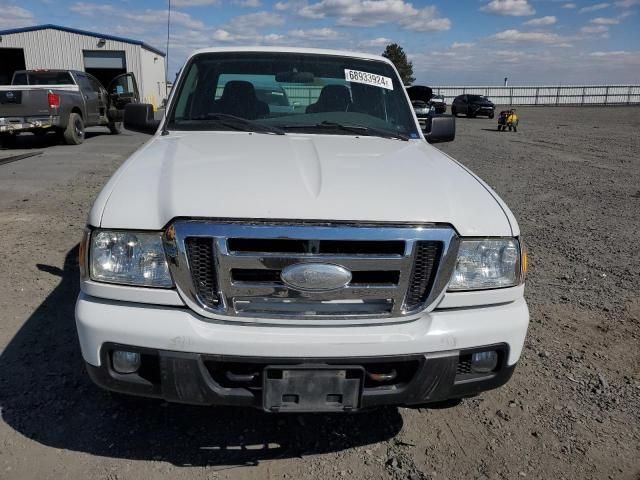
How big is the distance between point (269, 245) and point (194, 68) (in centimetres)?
229

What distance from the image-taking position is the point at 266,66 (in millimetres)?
3893

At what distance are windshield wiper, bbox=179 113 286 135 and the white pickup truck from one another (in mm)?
1008

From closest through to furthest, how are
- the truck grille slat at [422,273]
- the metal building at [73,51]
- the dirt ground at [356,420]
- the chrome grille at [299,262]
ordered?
1. the chrome grille at [299,262]
2. the truck grille slat at [422,273]
3. the dirt ground at [356,420]
4. the metal building at [73,51]

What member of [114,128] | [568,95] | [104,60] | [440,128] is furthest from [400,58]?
[440,128]

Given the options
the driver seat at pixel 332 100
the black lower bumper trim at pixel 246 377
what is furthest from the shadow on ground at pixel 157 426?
the driver seat at pixel 332 100

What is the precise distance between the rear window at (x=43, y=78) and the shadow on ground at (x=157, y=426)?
13901 mm

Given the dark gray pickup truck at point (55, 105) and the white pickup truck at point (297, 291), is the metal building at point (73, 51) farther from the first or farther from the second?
the white pickup truck at point (297, 291)

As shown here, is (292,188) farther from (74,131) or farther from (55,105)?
(74,131)

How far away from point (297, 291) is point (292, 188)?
449 millimetres

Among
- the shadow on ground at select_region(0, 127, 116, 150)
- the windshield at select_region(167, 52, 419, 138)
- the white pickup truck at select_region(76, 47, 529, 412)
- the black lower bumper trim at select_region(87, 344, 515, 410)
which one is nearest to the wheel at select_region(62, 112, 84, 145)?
the shadow on ground at select_region(0, 127, 116, 150)

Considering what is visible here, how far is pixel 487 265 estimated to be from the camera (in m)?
2.31

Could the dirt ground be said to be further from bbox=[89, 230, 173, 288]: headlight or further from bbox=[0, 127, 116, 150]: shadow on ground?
bbox=[0, 127, 116, 150]: shadow on ground

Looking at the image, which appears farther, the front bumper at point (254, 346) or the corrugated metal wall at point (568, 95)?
the corrugated metal wall at point (568, 95)

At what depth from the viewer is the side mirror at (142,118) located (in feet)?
13.0
